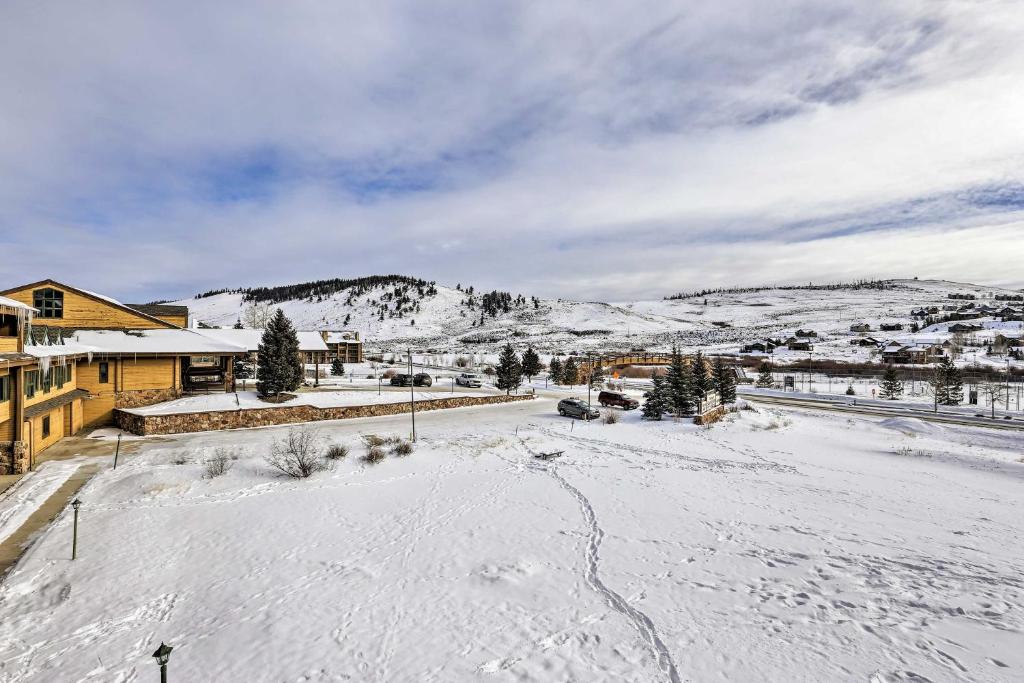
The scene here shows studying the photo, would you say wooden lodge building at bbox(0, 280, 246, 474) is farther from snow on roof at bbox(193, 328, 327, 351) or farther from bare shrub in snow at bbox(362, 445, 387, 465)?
snow on roof at bbox(193, 328, 327, 351)

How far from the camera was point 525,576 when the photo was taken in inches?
432

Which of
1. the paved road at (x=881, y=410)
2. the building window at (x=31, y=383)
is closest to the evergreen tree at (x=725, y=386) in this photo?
the paved road at (x=881, y=410)

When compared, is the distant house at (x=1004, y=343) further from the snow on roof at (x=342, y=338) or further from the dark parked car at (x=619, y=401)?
A: the snow on roof at (x=342, y=338)

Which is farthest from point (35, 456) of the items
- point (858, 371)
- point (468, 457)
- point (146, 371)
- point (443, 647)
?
point (858, 371)

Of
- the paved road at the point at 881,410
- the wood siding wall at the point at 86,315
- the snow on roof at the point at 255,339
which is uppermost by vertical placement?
the wood siding wall at the point at 86,315

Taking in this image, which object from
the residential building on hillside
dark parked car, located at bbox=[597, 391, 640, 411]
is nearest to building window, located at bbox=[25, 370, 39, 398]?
dark parked car, located at bbox=[597, 391, 640, 411]

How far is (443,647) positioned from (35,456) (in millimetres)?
→ 20592

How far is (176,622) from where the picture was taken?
9.45m

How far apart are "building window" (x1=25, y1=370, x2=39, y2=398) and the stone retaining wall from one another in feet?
17.6

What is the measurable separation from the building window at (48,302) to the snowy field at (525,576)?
1549cm

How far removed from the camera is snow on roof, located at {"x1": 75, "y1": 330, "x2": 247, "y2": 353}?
27.8 metres

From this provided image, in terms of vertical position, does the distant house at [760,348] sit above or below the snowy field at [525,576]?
above

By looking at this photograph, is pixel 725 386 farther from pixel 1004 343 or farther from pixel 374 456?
pixel 1004 343

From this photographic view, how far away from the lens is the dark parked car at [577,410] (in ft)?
105
